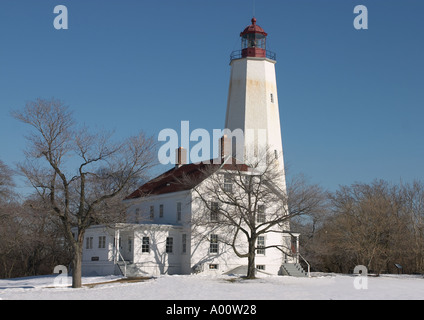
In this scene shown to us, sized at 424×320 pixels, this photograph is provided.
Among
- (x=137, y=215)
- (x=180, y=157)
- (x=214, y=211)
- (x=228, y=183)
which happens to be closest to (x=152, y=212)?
(x=137, y=215)

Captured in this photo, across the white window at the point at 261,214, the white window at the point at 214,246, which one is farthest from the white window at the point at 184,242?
the white window at the point at 261,214

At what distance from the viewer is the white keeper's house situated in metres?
36.8

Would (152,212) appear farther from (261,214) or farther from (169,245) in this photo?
(261,214)

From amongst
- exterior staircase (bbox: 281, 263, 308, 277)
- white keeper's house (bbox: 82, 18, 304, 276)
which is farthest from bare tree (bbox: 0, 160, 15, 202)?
exterior staircase (bbox: 281, 263, 308, 277)

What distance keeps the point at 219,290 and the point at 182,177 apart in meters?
14.3

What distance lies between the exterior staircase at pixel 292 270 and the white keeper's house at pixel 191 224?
0.07m

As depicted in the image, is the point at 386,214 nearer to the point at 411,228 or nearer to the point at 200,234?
the point at 411,228

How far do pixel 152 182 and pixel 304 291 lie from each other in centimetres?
2027

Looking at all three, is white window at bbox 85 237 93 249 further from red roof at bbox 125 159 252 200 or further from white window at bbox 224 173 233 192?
white window at bbox 224 173 233 192

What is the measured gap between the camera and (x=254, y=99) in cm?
4331

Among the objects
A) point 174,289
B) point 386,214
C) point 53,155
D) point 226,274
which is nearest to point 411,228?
point 386,214

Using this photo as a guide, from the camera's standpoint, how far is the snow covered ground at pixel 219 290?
79.5 ft

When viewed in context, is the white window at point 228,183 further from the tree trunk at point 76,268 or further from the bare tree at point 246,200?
the tree trunk at point 76,268
